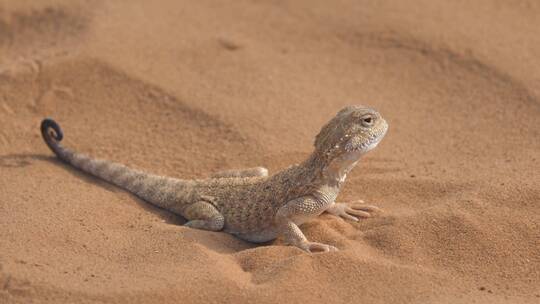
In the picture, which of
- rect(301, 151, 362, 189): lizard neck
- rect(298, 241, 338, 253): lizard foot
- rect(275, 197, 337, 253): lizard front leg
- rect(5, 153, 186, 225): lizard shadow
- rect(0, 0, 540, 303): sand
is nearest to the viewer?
rect(0, 0, 540, 303): sand

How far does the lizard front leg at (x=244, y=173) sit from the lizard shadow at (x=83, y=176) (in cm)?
62

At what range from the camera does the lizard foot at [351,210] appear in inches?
275

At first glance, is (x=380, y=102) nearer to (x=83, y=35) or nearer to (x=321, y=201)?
(x=321, y=201)

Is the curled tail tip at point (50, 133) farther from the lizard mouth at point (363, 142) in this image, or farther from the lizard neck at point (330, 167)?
the lizard mouth at point (363, 142)

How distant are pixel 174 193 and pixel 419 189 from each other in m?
2.39

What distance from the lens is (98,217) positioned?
6867 mm

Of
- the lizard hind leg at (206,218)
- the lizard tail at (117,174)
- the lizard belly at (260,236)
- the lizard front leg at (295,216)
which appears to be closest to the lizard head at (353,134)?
the lizard front leg at (295,216)

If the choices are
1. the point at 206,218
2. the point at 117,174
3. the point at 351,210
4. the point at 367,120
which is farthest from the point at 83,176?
the point at 367,120

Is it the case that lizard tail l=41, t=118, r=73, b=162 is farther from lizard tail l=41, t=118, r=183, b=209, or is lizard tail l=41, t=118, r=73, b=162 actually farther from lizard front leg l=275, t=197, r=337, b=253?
lizard front leg l=275, t=197, r=337, b=253

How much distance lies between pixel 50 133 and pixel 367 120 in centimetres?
339

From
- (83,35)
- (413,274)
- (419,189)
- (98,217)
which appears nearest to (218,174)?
(98,217)

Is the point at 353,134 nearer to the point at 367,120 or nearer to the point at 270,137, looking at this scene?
the point at 367,120

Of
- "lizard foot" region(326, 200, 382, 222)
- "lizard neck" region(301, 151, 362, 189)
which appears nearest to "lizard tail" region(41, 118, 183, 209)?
"lizard neck" region(301, 151, 362, 189)

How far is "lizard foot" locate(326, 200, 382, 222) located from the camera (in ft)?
23.0
